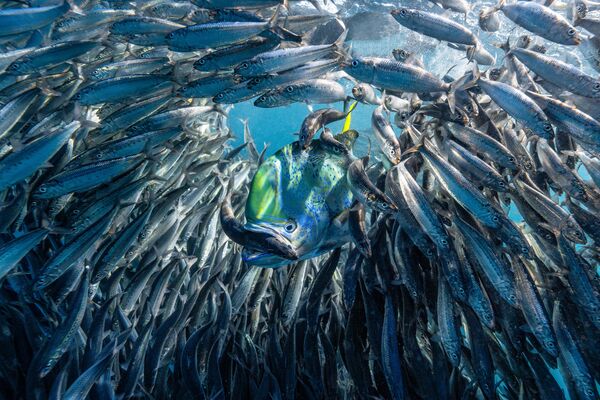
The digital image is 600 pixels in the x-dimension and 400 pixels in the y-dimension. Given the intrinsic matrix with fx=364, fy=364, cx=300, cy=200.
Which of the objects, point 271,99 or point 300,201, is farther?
point 271,99

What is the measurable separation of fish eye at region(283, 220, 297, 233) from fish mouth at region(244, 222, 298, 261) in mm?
80

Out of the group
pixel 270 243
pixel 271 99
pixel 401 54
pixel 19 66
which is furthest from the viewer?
pixel 401 54

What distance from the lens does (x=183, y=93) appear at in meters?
3.21

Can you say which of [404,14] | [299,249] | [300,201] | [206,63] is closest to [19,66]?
[206,63]

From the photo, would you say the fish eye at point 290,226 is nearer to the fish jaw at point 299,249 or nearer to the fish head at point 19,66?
the fish jaw at point 299,249

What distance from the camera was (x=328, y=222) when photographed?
252cm

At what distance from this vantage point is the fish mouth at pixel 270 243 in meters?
2.11

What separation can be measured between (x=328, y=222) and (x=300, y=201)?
9.9 inches

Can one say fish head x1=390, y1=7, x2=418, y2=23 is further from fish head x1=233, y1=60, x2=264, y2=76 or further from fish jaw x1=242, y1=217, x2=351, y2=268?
fish jaw x1=242, y1=217, x2=351, y2=268

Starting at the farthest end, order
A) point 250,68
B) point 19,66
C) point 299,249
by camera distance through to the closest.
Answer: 1. point 19,66
2. point 250,68
3. point 299,249

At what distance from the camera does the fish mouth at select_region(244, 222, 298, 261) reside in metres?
2.11

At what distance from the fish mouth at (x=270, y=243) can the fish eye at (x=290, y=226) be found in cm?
8

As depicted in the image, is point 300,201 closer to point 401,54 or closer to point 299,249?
point 299,249

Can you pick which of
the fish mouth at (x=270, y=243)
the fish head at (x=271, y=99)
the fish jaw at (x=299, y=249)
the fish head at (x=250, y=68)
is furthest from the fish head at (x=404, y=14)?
the fish mouth at (x=270, y=243)
